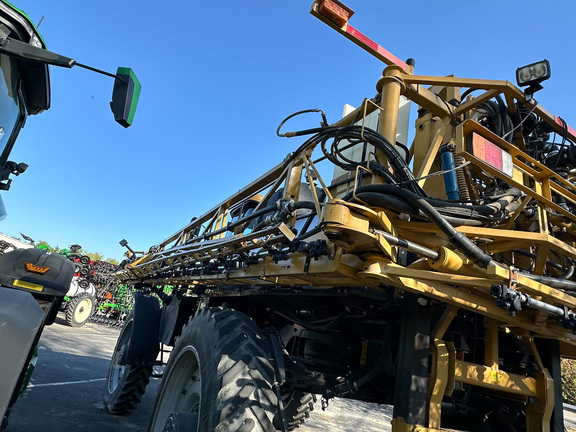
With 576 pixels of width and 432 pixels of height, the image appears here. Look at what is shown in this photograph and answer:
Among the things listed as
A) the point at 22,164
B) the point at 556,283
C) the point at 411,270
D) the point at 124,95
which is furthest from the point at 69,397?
the point at 556,283

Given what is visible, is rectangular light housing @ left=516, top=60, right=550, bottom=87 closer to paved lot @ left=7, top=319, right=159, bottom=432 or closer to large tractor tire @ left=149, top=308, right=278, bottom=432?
large tractor tire @ left=149, top=308, right=278, bottom=432

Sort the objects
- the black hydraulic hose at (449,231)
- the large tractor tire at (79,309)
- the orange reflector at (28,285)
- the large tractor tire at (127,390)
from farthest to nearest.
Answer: the large tractor tire at (79,309), the large tractor tire at (127,390), the orange reflector at (28,285), the black hydraulic hose at (449,231)

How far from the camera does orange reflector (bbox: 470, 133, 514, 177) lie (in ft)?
6.05

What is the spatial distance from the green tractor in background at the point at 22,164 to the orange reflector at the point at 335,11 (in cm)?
122

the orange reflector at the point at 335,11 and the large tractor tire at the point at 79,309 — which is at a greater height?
the orange reflector at the point at 335,11

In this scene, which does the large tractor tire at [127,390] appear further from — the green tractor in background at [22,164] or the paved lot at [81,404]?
the green tractor in background at [22,164]

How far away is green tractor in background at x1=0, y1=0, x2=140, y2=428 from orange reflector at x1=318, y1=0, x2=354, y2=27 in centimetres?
122

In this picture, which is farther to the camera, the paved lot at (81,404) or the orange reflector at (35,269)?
the paved lot at (81,404)

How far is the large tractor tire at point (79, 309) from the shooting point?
1256cm

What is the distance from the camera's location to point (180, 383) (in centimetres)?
331

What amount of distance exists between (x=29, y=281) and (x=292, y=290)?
2.21 meters

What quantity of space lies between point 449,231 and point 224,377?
62.0 inches

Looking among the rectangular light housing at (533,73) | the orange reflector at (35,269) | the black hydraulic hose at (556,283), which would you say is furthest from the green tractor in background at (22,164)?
the black hydraulic hose at (556,283)

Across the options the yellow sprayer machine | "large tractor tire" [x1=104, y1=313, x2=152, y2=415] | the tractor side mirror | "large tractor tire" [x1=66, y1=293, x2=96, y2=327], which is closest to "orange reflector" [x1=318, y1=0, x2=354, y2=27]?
the yellow sprayer machine
